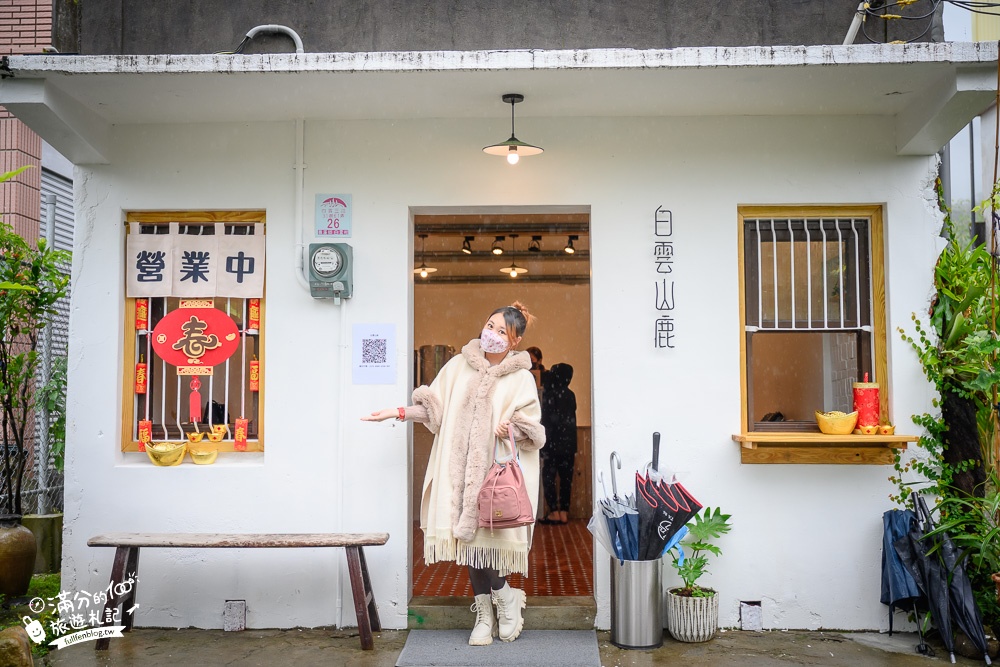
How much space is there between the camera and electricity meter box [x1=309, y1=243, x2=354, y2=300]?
649 centimetres

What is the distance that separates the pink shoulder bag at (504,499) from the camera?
226 inches

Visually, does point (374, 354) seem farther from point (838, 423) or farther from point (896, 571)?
point (896, 571)

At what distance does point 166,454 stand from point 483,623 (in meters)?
2.59

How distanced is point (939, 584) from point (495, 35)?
479 centimetres

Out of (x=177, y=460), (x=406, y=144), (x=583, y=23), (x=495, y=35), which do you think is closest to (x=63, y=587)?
(x=177, y=460)

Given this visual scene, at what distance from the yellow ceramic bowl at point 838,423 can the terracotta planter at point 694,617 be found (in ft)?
4.60

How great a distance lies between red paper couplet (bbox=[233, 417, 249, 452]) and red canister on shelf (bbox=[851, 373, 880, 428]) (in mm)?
4424

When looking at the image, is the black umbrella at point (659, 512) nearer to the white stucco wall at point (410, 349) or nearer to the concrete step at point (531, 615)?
the white stucco wall at point (410, 349)

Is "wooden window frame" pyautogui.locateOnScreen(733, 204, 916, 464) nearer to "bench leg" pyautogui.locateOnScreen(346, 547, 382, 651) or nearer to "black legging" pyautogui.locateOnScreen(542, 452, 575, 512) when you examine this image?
"bench leg" pyautogui.locateOnScreen(346, 547, 382, 651)

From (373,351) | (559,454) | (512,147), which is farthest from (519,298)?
(512,147)

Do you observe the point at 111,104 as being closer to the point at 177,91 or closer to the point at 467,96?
the point at 177,91

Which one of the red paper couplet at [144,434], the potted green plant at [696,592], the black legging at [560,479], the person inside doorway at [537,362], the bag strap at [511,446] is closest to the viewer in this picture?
the bag strap at [511,446]

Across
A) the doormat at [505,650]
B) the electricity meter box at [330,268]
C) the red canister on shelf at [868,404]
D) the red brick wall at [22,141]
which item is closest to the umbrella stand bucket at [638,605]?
the doormat at [505,650]

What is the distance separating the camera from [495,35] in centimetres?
661
